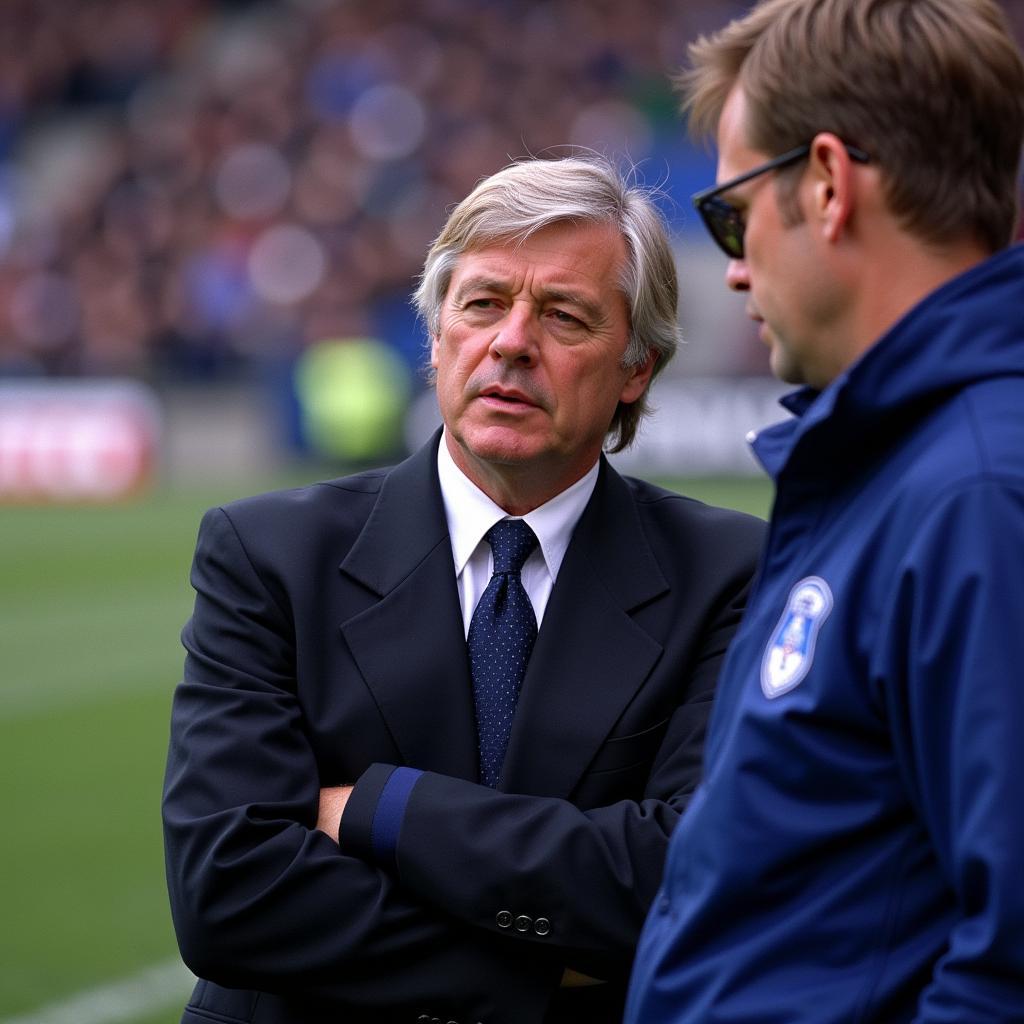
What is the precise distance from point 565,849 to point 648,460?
14.8 m

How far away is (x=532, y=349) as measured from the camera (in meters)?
2.68

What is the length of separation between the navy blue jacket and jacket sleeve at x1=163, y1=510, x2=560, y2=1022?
0.69 m

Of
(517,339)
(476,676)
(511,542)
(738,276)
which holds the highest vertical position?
(738,276)

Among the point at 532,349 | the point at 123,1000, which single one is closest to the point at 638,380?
the point at 532,349

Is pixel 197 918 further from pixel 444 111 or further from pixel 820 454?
pixel 444 111

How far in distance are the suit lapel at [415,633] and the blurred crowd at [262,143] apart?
51.2 feet

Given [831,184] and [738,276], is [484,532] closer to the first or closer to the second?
[738,276]

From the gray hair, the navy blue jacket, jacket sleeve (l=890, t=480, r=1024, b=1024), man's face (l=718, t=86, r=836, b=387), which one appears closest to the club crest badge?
the navy blue jacket

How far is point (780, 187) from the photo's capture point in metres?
1.68

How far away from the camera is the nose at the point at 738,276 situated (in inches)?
73.2

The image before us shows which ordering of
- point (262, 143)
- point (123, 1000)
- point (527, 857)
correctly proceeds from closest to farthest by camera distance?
point (527, 857) → point (123, 1000) → point (262, 143)

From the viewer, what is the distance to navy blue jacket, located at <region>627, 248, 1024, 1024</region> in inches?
55.7

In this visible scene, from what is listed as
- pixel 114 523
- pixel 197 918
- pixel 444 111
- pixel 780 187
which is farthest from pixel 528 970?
→ pixel 444 111

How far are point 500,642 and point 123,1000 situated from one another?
263 centimetres
